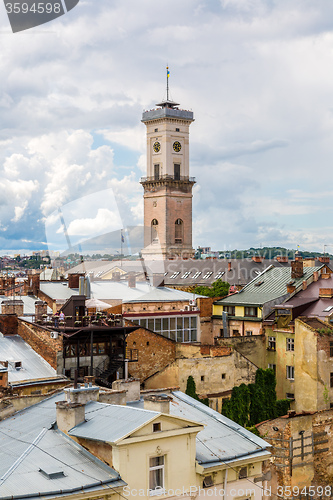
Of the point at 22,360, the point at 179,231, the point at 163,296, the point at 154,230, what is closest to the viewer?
the point at 22,360

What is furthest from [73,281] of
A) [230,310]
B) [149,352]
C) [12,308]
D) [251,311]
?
[149,352]

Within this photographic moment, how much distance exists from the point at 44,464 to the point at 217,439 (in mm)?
6665

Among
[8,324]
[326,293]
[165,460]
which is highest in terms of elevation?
[326,293]

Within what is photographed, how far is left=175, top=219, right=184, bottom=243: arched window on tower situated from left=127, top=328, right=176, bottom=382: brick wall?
283 ft

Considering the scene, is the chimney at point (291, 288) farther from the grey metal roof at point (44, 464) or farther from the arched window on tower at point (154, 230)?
the arched window on tower at point (154, 230)

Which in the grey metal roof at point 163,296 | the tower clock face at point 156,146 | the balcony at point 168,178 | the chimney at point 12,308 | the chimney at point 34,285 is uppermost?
the tower clock face at point 156,146

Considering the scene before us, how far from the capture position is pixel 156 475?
2234 centimetres

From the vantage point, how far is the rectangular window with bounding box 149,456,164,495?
22.1m

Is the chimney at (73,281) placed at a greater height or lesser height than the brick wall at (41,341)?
greater

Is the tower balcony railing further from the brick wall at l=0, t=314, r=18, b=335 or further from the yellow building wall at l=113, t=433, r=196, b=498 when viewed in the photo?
the yellow building wall at l=113, t=433, r=196, b=498

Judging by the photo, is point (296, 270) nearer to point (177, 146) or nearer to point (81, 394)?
point (81, 394)

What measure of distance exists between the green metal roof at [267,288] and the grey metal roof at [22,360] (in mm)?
23108

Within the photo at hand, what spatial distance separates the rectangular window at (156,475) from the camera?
72.5 feet

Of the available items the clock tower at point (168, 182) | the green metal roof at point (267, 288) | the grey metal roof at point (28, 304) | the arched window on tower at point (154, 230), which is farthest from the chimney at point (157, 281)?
the arched window on tower at point (154, 230)
